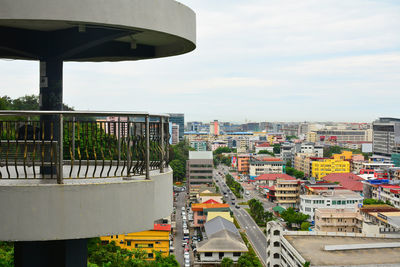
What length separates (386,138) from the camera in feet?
286

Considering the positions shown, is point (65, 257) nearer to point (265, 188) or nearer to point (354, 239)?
point (354, 239)

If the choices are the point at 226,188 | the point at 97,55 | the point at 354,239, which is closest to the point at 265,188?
the point at 226,188

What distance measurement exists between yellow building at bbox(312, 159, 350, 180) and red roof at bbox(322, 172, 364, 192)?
25.6 ft

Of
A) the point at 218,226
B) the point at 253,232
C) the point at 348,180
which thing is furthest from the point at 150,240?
the point at 348,180

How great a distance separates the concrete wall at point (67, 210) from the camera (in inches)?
111

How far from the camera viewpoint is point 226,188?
204ft

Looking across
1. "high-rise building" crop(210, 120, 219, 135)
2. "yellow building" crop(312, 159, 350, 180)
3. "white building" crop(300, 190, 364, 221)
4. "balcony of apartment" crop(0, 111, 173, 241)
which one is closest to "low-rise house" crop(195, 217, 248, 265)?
"white building" crop(300, 190, 364, 221)

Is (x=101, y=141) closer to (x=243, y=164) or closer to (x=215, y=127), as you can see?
(x=243, y=164)

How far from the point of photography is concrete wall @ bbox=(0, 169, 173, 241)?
2.82 m

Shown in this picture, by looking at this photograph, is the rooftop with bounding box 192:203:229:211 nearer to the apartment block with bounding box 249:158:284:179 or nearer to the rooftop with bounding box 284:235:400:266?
the rooftop with bounding box 284:235:400:266

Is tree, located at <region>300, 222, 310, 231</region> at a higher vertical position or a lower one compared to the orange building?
lower

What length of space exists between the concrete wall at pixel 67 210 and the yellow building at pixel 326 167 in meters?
A: 65.7

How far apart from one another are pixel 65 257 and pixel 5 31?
1990 millimetres

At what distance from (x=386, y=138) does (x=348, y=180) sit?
1459 inches
